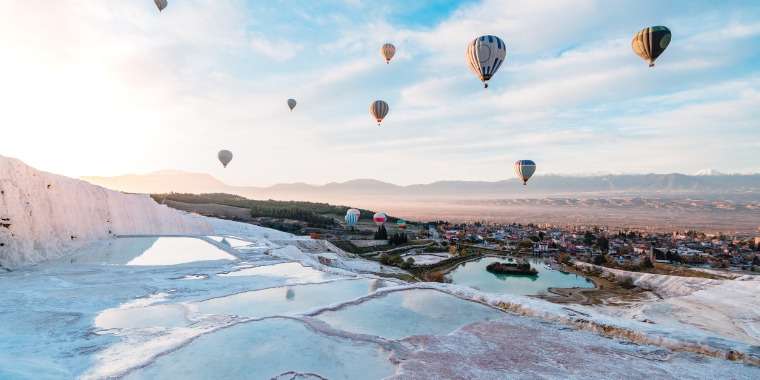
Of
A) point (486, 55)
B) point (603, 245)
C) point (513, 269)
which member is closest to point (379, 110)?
point (486, 55)

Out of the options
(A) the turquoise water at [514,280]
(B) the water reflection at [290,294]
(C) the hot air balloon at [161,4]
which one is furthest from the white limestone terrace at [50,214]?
(A) the turquoise water at [514,280]

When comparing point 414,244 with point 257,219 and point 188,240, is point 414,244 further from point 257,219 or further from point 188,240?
point 188,240

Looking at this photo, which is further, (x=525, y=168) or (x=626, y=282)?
(x=525, y=168)

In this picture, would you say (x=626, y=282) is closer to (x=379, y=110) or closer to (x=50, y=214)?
(x=379, y=110)

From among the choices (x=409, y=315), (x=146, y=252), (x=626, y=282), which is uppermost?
(x=146, y=252)

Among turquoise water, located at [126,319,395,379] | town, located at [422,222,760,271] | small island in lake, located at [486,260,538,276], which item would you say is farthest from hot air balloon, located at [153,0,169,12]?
town, located at [422,222,760,271]

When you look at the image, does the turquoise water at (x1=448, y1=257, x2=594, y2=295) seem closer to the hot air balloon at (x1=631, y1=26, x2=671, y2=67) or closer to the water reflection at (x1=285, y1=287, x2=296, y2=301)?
the hot air balloon at (x1=631, y1=26, x2=671, y2=67)

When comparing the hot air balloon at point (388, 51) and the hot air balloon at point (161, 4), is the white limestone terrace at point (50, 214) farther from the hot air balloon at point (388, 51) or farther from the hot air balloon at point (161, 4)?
the hot air balloon at point (388, 51)
